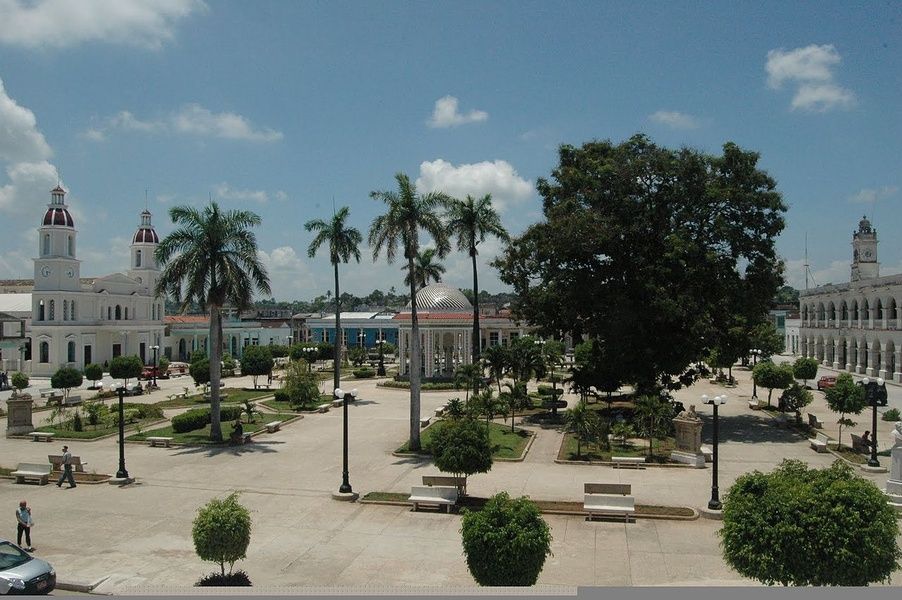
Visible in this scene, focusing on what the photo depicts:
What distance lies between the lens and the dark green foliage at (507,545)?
1106 centimetres

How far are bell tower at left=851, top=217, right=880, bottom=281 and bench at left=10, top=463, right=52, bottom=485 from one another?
3088 inches

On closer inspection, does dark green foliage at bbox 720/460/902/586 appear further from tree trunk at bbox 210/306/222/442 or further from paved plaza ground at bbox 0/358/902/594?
tree trunk at bbox 210/306/222/442

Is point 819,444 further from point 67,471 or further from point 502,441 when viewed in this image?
point 67,471

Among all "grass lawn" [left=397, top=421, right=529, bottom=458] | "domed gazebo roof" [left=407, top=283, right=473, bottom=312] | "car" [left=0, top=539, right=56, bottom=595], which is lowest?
"grass lawn" [left=397, top=421, right=529, bottom=458]

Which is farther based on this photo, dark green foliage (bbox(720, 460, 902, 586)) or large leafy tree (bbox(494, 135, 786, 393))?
large leafy tree (bbox(494, 135, 786, 393))

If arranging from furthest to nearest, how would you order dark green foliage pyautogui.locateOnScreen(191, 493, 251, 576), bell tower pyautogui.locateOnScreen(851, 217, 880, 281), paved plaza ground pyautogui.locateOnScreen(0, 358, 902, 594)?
bell tower pyautogui.locateOnScreen(851, 217, 880, 281), paved plaza ground pyautogui.locateOnScreen(0, 358, 902, 594), dark green foliage pyautogui.locateOnScreen(191, 493, 251, 576)

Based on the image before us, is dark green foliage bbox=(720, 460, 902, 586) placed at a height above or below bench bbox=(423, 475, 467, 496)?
above

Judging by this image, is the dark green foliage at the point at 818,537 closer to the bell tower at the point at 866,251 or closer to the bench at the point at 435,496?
the bench at the point at 435,496

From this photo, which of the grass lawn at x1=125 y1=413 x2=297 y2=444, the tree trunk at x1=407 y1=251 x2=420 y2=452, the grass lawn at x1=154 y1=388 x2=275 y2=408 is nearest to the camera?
the tree trunk at x1=407 y1=251 x2=420 y2=452

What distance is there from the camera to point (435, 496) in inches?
731

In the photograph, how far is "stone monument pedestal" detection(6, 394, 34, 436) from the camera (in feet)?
102

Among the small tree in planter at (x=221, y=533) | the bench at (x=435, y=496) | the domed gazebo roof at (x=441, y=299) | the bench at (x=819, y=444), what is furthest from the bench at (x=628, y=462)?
the domed gazebo roof at (x=441, y=299)

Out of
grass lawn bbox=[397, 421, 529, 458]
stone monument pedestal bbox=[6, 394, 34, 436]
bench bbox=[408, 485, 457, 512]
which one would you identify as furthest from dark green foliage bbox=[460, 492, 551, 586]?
stone monument pedestal bbox=[6, 394, 34, 436]

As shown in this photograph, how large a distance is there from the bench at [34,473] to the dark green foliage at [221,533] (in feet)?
41.5
